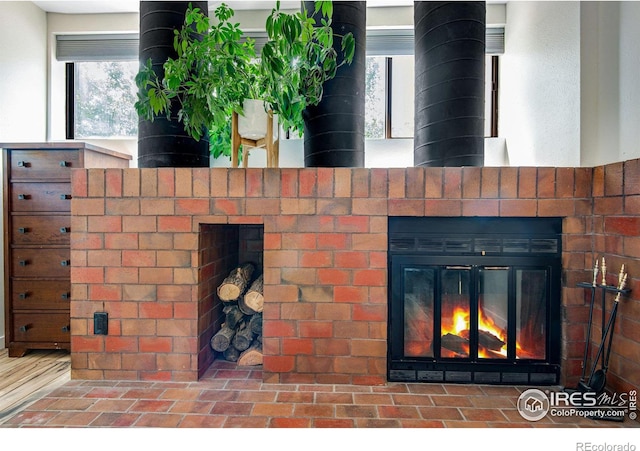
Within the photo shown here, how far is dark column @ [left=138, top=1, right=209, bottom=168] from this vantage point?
2129 millimetres

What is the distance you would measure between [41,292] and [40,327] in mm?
235

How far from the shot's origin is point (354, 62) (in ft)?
7.03

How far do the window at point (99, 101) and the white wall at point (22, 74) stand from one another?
0.19 metres

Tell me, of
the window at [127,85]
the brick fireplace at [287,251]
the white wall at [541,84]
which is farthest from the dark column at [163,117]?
the white wall at [541,84]

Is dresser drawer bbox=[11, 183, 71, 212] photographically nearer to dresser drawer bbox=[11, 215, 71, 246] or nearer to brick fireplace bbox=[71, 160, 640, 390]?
dresser drawer bbox=[11, 215, 71, 246]

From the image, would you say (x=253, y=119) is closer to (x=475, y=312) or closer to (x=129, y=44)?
(x=475, y=312)

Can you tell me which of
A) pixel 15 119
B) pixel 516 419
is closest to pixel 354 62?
pixel 516 419

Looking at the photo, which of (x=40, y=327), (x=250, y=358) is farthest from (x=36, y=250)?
(x=250, y=358)

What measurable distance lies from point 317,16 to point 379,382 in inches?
82.6

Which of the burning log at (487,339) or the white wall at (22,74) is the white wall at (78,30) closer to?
the white wall at (22,74)

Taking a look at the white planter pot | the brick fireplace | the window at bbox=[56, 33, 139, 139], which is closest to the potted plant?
the white planter pot

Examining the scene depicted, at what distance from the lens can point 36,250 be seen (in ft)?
7.85

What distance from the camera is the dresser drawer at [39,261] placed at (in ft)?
7.83
